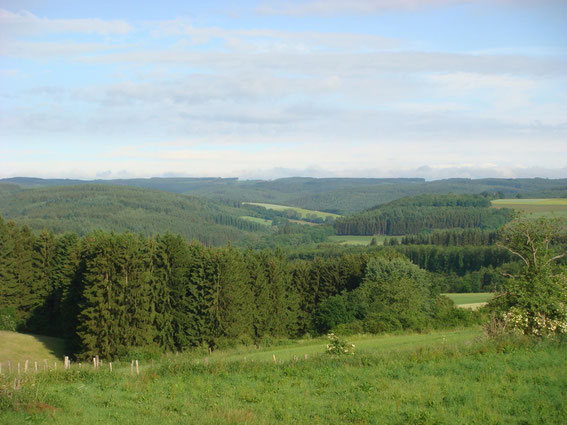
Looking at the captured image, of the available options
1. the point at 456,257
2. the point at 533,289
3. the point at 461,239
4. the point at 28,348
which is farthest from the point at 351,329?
the point at 461,239

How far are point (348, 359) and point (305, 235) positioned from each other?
7053 inches

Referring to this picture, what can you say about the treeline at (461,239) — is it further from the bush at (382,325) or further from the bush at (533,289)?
the bush at (533,289)

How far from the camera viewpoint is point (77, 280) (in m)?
51.5

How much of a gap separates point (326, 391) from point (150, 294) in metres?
37.0

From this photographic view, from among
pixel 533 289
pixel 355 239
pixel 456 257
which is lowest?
pixel 355 239

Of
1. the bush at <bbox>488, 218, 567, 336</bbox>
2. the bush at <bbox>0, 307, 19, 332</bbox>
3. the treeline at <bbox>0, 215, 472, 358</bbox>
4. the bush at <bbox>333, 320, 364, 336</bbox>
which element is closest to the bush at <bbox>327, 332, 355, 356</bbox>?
the bush at <bbox>488, 218, 567, 336</bbox>

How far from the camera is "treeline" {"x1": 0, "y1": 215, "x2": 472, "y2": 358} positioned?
4631 centimetres

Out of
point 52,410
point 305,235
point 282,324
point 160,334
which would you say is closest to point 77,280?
point 160,334

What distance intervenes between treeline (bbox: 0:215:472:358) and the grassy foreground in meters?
26.9

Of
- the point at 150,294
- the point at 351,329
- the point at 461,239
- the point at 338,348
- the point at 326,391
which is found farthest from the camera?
the point at 461,239

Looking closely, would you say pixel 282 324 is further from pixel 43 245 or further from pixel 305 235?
pixel 305 235

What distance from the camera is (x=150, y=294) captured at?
50.2 m

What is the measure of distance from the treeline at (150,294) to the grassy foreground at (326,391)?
26.9 m

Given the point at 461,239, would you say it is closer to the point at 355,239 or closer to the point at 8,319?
the point at 355,239
